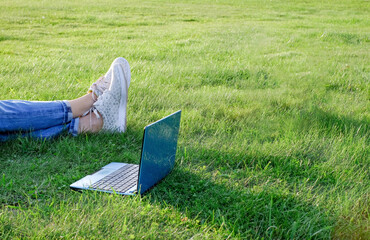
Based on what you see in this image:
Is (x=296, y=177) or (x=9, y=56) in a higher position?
(x=9, y=56)

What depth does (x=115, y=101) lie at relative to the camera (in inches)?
115

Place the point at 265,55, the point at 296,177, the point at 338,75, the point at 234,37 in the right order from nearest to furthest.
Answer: the point at 296,177 < the point at 338,75 < the point at 265,55 < the point at 234,37

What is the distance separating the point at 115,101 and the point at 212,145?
2.59ft

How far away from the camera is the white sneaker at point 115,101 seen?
2912 mm

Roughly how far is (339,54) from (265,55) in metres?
1.20

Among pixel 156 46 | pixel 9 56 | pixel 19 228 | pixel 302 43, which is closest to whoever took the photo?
pixel 19 228

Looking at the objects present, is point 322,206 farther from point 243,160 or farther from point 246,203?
point 243,160

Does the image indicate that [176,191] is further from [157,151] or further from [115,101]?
[115,101]

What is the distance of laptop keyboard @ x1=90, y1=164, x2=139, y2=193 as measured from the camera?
210 cm

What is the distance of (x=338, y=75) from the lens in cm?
482

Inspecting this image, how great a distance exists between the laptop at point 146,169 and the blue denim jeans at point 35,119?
23.7 inches

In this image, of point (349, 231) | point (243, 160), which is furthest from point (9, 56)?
point (349, 231)

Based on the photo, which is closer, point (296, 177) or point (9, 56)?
point (296, 177)

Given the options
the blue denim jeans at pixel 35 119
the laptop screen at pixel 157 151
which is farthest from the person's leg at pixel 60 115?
the laptop screen at pixel 157 151
